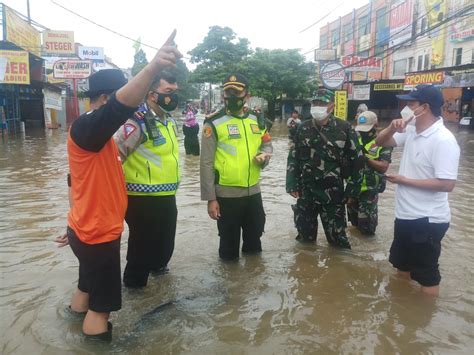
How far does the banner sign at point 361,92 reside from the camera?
91.9ft

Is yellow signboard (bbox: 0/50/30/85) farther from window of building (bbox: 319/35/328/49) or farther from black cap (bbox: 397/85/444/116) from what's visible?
window of building (bbox: 319/35/328/49)

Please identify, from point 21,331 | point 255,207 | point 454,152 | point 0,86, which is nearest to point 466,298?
point 454,152

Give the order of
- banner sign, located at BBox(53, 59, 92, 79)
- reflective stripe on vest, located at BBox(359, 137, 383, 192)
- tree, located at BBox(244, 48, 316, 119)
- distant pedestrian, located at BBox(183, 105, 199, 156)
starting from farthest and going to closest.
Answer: tree, located at BBox(244, 48, 316, 119)
banner sign, located at BBox(53, 59, 92, 79)
distant pedestrian, located at BBox(183, 105, 199, 156)
reflective stripe on vest, located at BBox(359, 137, 383, 192)

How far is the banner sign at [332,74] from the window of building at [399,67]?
24577 millimetres

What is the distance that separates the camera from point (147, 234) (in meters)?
3.35

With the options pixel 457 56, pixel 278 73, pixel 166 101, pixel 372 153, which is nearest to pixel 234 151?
pixel 166 101

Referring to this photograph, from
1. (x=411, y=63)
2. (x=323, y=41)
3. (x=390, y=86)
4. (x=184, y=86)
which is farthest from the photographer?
(x=184, y=86)

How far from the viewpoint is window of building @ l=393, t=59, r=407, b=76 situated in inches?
1287

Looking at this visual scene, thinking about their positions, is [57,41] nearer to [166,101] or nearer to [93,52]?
[93,52]

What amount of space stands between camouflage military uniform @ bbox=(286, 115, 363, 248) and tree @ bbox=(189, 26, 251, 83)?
27.4 metres

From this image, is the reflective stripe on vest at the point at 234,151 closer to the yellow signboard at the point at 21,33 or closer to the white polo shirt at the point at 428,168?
the white polo shirt at the point at 428,168

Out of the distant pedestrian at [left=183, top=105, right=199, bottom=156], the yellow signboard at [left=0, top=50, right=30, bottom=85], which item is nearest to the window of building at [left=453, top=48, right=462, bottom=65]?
the distant pedestrian at [left=183, top=105, right=199, bottom=156]

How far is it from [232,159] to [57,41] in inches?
1093

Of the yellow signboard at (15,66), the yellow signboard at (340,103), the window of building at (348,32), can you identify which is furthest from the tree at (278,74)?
the yellow signboard at (340,103)
